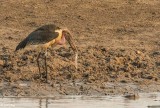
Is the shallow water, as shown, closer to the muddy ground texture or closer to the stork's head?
the muddy ground texture

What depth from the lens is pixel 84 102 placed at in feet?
39.6

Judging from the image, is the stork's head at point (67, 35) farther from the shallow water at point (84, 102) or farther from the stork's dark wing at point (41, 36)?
the shallow water at point (84, 102)

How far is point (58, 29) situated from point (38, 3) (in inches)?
205

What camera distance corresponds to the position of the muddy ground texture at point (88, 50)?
13.3 m

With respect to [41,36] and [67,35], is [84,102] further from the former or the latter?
[67,35]

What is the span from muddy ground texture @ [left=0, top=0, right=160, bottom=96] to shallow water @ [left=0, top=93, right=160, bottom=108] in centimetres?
38

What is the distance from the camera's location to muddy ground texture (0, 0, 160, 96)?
13.3 metres

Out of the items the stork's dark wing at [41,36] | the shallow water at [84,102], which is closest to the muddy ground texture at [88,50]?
the stork's dark wing at [41,36]

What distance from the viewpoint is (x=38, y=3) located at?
750 inches

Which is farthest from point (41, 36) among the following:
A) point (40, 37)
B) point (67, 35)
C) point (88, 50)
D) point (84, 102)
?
point (84, 102)

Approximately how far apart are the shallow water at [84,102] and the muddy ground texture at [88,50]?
38 centimetres

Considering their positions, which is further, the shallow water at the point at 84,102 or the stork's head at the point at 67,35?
the stork's head at the point at 67,35

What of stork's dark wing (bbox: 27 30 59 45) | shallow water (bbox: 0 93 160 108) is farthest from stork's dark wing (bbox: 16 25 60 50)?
shallow water (bbox: 0 93 160 108)

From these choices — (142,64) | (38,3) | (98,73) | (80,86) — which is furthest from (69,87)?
(38,3)
